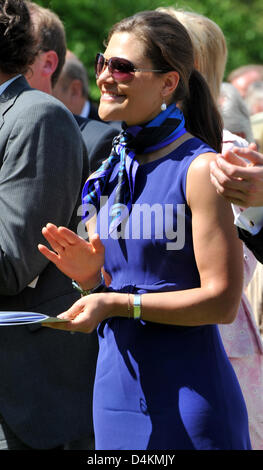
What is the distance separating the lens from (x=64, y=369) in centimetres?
292

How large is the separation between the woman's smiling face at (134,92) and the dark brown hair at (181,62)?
0.03m

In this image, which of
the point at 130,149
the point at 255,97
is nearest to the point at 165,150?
the point at 130,149

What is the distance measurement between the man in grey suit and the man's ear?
1.09 metres

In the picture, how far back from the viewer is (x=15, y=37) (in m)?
3.03

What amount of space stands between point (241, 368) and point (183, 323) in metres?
0.91

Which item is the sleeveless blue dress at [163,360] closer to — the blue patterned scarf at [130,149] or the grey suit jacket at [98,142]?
the blue patterned scarf at [130,149]

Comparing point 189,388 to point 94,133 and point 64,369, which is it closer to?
point 64,369

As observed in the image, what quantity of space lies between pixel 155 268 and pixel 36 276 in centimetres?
57

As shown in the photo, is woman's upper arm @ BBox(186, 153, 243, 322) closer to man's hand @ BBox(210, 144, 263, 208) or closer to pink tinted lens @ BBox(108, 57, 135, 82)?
man's hand @ BBox(210, 144, 263, 208)

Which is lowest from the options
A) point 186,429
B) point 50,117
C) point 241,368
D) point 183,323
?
point 241,368

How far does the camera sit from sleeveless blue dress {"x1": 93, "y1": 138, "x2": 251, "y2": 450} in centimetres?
234

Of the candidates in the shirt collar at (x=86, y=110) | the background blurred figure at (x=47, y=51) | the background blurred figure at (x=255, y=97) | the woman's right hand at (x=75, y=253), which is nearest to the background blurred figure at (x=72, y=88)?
the shirt collar at (x=86, y=110)

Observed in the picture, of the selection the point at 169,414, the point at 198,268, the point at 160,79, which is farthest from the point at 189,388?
the point at 160,79

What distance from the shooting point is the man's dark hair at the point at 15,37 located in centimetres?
300
